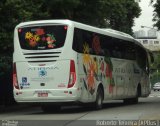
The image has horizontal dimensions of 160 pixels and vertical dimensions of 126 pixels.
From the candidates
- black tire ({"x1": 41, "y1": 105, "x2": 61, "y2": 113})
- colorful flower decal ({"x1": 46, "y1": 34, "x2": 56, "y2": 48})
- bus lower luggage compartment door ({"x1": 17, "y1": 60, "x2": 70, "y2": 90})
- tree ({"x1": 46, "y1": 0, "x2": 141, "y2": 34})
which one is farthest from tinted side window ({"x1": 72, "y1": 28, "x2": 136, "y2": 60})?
tree ({"x1": 46, "y1": 0, "x2": 141, "y2": 34})

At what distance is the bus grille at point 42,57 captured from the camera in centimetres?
2205

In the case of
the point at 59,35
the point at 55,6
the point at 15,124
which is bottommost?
the point at 15,124

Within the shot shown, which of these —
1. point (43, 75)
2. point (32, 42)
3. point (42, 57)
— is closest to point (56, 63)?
point (42, 57)

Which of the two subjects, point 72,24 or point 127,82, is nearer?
point 72,24

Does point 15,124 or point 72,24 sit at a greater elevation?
point 72,24

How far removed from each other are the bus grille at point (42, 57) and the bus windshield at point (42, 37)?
0.79ft

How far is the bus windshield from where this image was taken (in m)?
22.0

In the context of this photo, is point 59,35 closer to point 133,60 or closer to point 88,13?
point 133,60

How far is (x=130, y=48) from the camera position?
3027 centimetres

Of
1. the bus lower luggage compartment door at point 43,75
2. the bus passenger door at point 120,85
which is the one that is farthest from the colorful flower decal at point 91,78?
the bus passenger door at point 120,85

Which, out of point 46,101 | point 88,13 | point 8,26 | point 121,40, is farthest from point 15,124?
point 88,13

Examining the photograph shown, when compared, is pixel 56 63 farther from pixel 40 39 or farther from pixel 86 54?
pixel 86 54

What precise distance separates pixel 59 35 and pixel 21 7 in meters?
4.22

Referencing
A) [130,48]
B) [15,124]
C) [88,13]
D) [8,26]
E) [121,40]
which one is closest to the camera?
[15,124]
